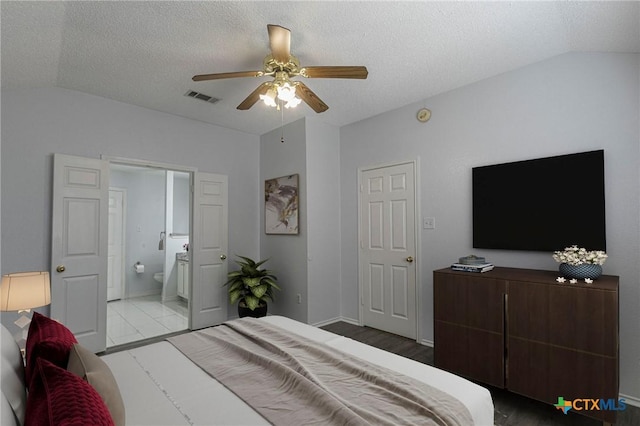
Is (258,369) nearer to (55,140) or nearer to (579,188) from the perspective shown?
(579,188)

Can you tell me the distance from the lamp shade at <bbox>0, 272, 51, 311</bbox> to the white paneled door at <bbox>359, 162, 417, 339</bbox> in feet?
10.5

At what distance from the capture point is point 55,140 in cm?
313

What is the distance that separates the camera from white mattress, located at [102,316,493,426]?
3.96ft

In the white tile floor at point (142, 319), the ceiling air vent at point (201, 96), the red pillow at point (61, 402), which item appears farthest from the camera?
the white tile floor at point (142, 319)

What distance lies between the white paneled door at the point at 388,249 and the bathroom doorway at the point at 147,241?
10.1 ft

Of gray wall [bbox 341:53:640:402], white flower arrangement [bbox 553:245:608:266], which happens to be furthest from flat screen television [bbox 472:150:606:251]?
white flower arrangement [bbox 553:245:608:266]

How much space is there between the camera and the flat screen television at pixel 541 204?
2.40m

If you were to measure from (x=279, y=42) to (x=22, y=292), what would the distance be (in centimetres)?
225

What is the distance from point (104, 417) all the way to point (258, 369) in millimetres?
880

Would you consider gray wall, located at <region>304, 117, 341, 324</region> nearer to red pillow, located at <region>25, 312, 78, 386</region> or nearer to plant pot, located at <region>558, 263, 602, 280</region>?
plant pot, located at <region>558, 263, 602, 280</region>

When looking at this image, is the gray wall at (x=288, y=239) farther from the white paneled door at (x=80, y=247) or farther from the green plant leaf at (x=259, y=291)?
the white paneled door at (x=80, y=247)

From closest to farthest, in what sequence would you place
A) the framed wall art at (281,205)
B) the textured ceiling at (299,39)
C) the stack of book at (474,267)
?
the textured ceiling at (299,39), the stack of book at (474,267), the framed wall art at (281,205)

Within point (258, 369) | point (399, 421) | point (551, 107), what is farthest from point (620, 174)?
point (258, 369)

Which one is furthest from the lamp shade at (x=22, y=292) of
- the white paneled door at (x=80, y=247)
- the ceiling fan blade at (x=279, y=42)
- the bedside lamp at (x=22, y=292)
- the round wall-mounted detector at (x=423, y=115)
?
the round wall-mounted detector at (x=423, y=115)
